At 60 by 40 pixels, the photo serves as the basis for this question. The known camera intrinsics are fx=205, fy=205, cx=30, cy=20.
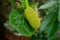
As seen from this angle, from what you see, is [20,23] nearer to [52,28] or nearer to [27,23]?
[27,23]

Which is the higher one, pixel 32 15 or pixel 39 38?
pixel 32 15

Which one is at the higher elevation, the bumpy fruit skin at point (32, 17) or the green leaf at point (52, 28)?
the bumpy fruit skin at point (32, 17)

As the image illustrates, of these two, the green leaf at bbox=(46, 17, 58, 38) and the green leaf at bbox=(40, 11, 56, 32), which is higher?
the green leaf at bbox=(40, 11, 56, 32)

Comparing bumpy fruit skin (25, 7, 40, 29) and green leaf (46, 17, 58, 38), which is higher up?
bumpy fruit skin (25, 7, 40, 29)

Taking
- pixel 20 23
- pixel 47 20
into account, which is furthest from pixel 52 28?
pixel 20 23

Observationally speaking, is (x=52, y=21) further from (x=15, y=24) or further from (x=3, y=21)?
(x=3, y=21)

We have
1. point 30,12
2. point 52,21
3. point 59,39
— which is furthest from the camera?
point 59,39

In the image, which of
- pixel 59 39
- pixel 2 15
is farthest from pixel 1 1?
pixel 59 39

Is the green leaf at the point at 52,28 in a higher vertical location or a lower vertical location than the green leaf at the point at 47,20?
lower
